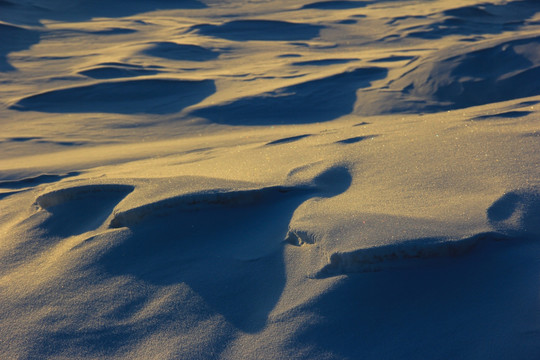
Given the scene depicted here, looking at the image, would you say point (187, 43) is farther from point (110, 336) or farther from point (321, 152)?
point (110, 336)

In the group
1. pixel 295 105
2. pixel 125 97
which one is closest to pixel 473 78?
pixel 295 105

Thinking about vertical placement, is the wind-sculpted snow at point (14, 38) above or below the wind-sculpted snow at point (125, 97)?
above

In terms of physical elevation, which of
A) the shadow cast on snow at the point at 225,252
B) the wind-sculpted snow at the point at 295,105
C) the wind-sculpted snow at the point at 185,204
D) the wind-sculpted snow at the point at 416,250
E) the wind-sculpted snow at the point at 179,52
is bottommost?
the wind-sculpted snow at the point at 295,105

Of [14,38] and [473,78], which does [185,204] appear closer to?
[473,78]

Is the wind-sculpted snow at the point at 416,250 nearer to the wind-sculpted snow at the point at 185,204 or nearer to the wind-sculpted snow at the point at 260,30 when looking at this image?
the wind-sculpted snow at the point at 185,204

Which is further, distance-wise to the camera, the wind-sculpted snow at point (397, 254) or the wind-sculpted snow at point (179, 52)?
the wind-sculpted snow at point (179, 52)

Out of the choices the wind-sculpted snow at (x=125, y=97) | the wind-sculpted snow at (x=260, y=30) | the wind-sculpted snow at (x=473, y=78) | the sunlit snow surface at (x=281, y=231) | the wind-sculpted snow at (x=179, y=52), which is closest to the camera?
the sunlit snow surface at (x=281, y=231)

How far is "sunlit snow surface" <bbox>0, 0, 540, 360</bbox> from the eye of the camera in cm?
112

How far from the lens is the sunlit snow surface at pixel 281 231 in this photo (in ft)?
3.67

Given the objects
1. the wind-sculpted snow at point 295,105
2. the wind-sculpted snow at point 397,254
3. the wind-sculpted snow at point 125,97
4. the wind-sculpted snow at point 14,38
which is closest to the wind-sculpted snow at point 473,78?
the wind-sculpted snow at point 295,105

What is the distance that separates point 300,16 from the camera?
22.6 ft

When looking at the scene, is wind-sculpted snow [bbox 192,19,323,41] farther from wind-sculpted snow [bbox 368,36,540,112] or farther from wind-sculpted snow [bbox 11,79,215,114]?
wind-sculpted snow [bbox 368,36,540,112]

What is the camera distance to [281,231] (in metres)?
1.46

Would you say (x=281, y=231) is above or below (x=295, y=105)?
above
